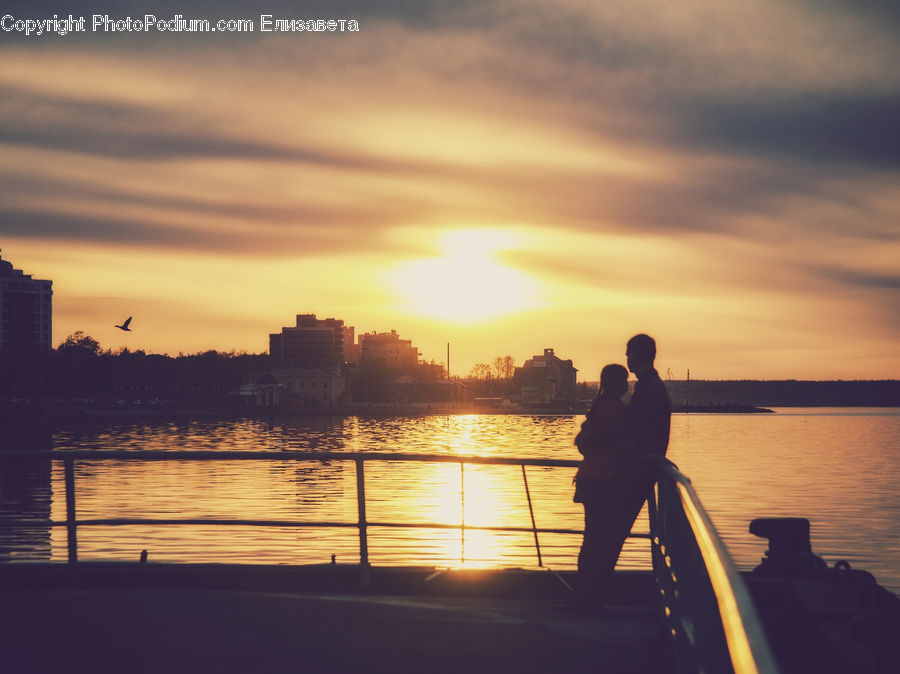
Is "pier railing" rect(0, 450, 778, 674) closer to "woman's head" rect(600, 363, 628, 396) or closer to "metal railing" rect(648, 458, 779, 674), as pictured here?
"metal railing" rect(648, 458, 779, 674)

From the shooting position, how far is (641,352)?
7.08m

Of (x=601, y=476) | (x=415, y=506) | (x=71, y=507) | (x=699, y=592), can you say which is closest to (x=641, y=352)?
(x=601, y=476)

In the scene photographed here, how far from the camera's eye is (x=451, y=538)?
33.0m

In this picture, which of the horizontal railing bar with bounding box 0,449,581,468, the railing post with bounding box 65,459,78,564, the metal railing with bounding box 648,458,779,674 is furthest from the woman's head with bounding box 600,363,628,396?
the railing post with bounding box 65,459,78,564

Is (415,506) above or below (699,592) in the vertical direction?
below

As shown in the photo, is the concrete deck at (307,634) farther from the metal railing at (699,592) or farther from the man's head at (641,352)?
the man's head at (641,352)

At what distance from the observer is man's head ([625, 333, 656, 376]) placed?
7074 mm

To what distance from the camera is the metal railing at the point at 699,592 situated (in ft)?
6.86

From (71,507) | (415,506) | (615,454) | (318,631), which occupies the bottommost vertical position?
(415,506)

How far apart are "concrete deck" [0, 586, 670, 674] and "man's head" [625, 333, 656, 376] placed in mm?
1668

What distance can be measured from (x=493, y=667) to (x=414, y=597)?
212cm

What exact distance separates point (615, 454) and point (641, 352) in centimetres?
70

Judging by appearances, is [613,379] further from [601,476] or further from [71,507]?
[71,507]

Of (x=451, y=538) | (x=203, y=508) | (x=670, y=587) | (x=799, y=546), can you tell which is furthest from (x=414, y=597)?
→ (x=203, y=508)
